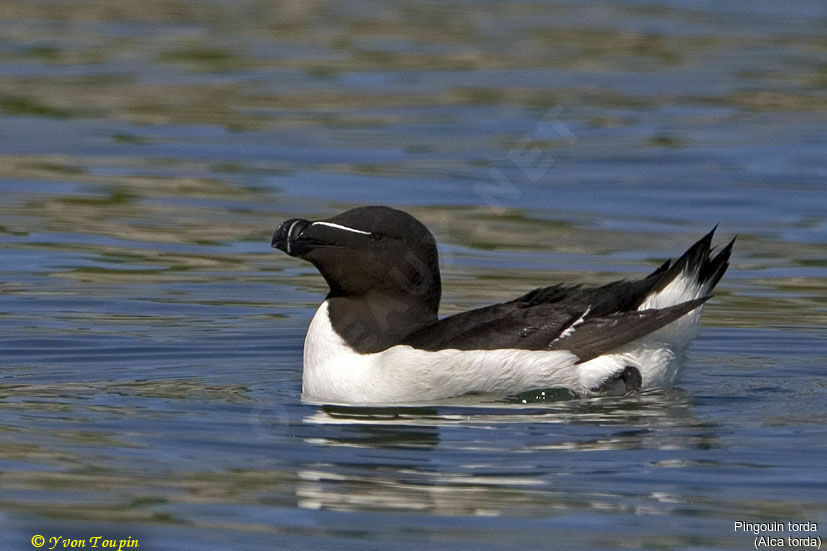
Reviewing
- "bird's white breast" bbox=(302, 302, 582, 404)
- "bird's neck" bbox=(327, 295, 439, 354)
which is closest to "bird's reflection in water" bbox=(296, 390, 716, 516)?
"bird's white breast" bbox=(302, 302, 582, 404)

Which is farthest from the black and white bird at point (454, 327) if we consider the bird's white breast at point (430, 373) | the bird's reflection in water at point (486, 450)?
the bird's reflection in water at point (486, 450)

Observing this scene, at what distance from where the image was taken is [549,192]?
13688mm

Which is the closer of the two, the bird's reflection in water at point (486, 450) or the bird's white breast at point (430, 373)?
the bird's reflection in water at point (486, 450)

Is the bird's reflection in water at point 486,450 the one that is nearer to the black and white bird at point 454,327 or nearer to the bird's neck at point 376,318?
the black and white bird at point 454,327

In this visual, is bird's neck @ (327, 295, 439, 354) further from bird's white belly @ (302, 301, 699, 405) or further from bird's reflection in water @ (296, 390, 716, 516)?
bird's reflection in water @ (296, 390, 716, 516)

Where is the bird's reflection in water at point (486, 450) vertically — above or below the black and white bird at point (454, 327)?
below

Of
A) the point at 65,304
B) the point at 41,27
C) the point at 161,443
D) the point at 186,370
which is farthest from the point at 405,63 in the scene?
the point at 161,443

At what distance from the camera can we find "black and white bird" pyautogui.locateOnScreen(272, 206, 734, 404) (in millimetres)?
7484

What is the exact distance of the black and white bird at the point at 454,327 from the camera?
7484 mm

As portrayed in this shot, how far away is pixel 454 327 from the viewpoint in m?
7.50

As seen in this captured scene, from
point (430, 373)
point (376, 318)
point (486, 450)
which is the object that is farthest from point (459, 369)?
point (486, 450)

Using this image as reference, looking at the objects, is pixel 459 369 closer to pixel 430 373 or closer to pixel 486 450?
pixel 430 373

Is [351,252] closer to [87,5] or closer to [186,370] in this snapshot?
[186,370]

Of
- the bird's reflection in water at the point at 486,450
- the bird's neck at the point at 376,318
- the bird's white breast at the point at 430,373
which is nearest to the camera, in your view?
the bird's reflection in water at the point at 486,450
